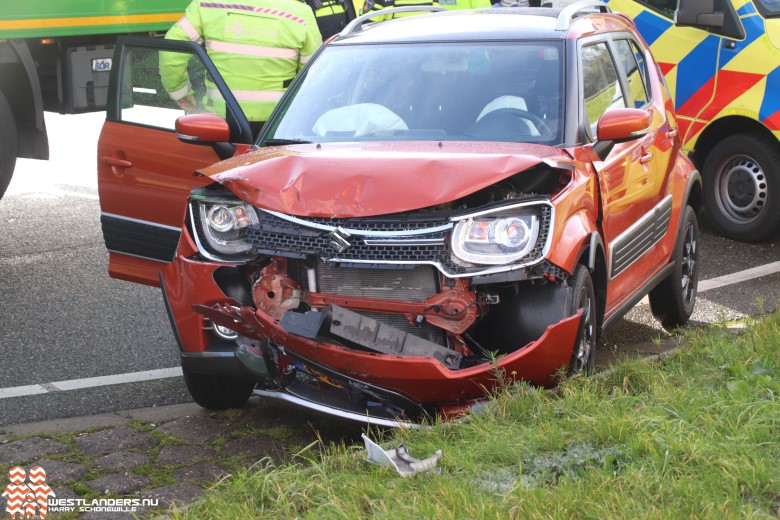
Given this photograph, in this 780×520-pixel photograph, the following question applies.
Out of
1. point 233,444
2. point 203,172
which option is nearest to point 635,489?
point 233,444

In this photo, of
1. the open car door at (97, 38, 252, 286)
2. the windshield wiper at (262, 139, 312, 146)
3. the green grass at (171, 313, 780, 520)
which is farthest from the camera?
the open car door at (97, 38, 252, 286)

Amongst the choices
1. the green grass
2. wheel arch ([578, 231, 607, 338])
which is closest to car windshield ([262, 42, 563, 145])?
wheel arch ([578, 231, 607, 338])

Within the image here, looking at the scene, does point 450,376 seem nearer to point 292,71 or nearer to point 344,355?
point 344,355

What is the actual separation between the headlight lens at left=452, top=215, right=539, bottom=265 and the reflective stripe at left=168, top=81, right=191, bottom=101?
236 centimetres

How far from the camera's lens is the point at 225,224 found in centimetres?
470

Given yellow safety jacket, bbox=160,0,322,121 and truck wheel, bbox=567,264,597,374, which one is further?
yellow safety jacket, bbox=160,0,322,121

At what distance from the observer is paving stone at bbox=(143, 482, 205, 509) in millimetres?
4164

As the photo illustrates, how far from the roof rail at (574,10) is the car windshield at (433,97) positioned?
18 cm

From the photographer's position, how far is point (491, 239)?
431 centimetres

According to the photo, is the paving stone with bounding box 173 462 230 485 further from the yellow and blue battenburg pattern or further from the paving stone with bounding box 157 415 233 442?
the yellow and blue battenburg pattern

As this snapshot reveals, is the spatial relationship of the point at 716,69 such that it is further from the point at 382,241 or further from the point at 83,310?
the point at 382,241

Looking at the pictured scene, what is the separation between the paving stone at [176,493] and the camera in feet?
13.7

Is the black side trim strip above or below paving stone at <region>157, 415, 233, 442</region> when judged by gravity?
above

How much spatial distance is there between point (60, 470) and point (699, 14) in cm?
616
